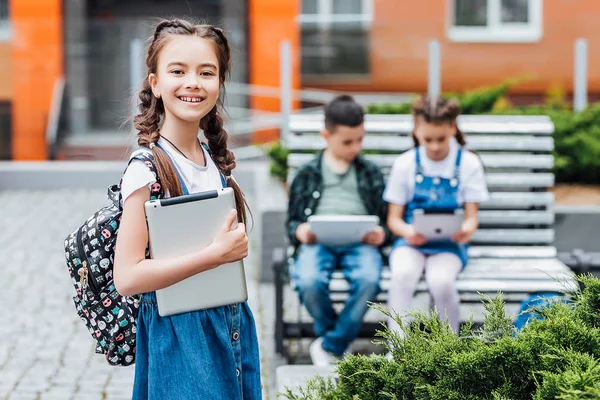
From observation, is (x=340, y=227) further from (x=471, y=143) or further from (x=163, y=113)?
(x=163, y=113)

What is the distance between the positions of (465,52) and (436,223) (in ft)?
39.2

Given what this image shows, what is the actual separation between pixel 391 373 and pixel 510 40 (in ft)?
49.6

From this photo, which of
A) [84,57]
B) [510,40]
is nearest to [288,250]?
[84,57]

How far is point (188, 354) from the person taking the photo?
3.09 meters

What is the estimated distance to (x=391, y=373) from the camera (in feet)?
9.61

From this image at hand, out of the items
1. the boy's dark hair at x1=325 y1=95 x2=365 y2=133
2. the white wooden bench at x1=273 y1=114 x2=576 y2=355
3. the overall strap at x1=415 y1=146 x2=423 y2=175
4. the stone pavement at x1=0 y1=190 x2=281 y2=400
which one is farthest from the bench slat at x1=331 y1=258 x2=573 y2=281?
the stone pavement at x1=0 y1=190 x2=281 y2=400

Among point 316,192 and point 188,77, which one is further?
point 316,192

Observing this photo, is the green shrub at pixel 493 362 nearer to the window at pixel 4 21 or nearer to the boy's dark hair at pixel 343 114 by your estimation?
the boy's dark hair at pixel 343 114

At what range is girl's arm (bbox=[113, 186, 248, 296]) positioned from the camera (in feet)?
9.82

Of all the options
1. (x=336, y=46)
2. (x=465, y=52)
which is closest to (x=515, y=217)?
(x=336, y=46)

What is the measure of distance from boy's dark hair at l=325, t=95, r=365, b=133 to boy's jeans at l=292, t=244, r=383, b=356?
66 centimetres

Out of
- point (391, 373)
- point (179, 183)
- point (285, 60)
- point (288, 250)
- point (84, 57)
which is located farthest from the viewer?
point (84, 57)

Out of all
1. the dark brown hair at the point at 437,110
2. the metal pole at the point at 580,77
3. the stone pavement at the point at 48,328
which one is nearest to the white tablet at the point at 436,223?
the dark brown hair at the point at 437,110

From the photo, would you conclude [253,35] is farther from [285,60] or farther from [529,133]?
[529,133]
